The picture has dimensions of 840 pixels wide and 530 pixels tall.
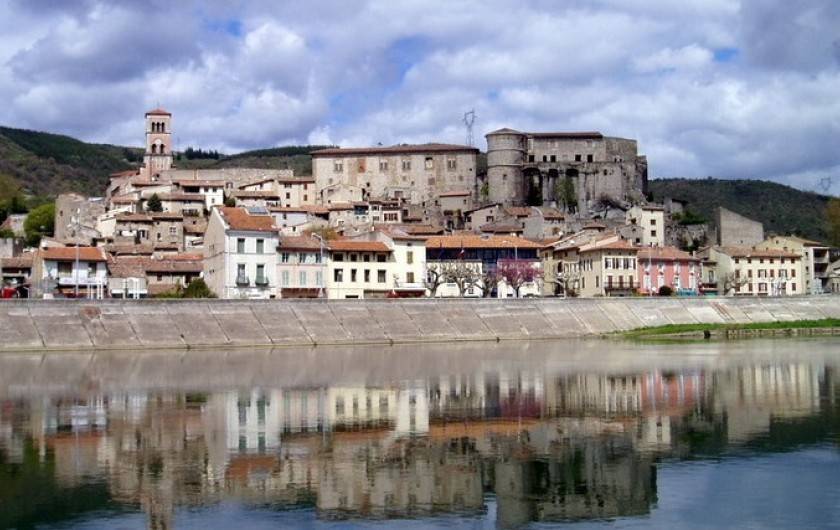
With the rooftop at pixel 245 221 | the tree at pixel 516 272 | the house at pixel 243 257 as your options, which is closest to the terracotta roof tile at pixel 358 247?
the house at pixel 243 257

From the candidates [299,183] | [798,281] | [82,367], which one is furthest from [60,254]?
[798,281]

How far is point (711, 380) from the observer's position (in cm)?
4675

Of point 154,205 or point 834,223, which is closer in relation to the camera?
point 154,205

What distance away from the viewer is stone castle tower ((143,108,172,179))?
154 metres

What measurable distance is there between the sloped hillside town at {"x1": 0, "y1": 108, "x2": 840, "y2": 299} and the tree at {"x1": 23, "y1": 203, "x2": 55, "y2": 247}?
3906 mm

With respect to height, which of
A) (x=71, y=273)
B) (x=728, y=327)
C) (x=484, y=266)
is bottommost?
(x=728, y=327)

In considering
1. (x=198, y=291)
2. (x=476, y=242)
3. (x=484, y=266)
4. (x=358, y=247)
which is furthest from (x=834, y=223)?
(x=198, y=291)

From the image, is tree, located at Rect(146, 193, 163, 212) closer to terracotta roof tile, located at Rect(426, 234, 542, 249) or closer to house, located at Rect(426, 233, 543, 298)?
terracotta roof tile, located at Rect(426, 234, 542, 249)

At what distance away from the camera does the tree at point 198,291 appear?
8506 centimetres

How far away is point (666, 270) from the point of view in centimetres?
10594

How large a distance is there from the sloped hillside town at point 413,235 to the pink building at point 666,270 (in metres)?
0.16

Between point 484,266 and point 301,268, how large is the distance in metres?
19.9

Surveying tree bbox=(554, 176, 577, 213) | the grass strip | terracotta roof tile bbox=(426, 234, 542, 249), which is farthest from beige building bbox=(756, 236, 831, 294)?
terracotta roof tile bbox=(426, 234, 542, 249)

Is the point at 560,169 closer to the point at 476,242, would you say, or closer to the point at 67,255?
the point at 476,242
